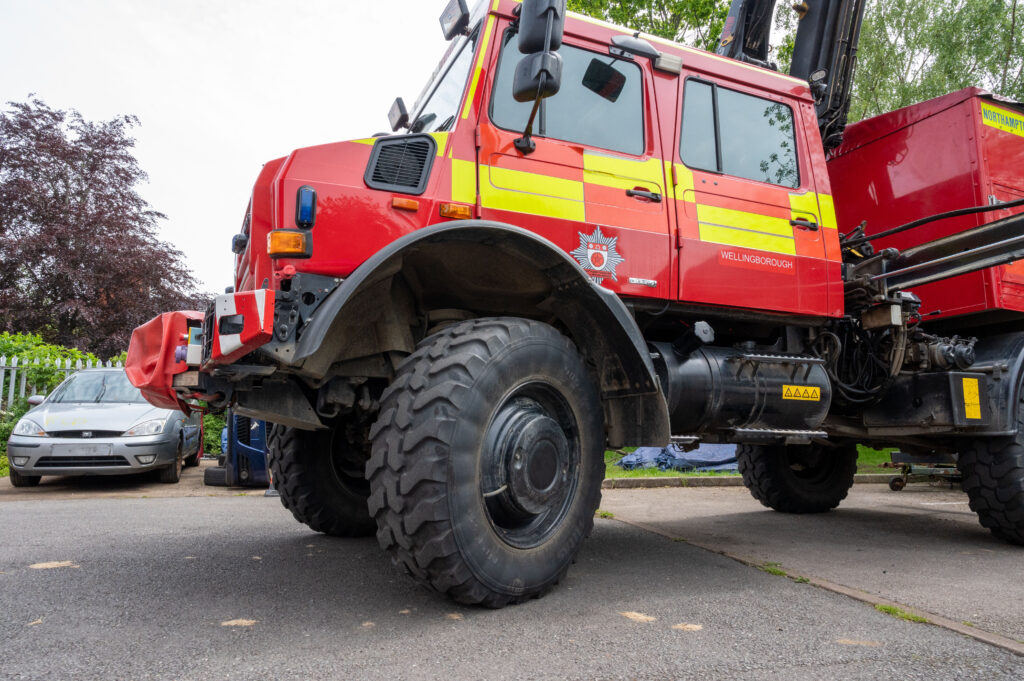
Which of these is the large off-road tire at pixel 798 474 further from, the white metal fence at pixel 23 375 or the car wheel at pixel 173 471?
the white metal fence at pixel 23 375

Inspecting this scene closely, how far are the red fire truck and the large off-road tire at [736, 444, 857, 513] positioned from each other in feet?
1.94

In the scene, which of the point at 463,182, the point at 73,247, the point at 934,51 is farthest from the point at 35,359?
the point at 934,51

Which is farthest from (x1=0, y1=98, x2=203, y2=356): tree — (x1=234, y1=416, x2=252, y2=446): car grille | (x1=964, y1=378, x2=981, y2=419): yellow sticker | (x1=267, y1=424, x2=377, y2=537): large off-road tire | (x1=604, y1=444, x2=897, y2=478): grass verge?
(x1=964, y1=378, x2=981, y2=419): yellow sticker

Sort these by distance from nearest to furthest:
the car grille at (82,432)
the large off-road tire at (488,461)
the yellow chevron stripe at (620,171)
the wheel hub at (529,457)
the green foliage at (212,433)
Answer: the large off-road tire at (488,461) < the wheel hub at (529,457) < the yellow chevron stripe at (620,171) < the car grille at (82,432) < the green foliage at (212,433)

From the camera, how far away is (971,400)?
4.57 metres

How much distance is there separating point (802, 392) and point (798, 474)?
2388 millimetres

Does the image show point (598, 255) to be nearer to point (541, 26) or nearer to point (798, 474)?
point (541, 26)

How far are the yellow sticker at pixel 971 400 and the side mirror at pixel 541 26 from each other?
11.6 ft

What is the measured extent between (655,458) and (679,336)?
6.15 metres

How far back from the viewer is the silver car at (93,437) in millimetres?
7820

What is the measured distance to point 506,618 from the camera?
9.09 ft

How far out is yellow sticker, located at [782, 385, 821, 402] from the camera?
13.8 ft

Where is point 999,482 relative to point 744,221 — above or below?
below

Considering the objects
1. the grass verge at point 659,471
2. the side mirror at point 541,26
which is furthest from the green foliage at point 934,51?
the side mirror at point 541,26
